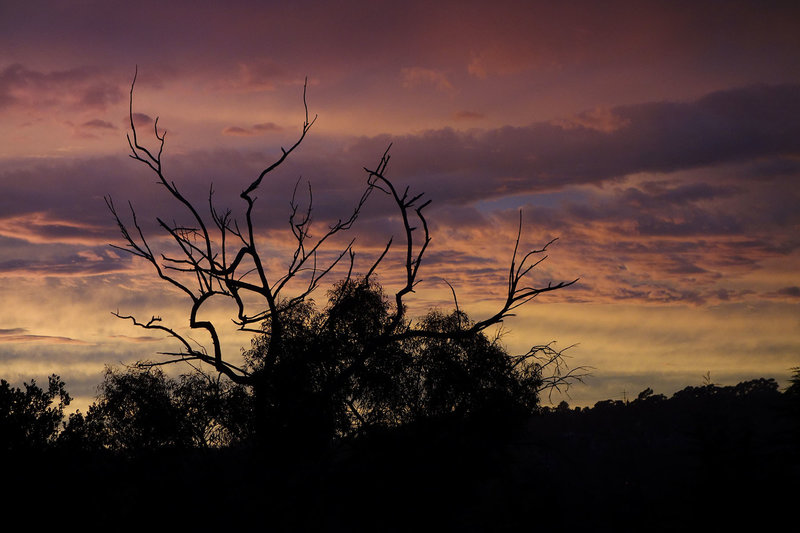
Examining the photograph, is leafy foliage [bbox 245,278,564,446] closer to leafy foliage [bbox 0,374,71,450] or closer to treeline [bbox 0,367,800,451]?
treeline [bbox 0,367,800,451]

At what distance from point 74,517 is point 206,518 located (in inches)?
208

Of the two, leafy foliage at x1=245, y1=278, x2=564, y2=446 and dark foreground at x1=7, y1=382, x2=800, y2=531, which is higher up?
leafy foliage at x1=245, y1=278, x2=564, y2=446

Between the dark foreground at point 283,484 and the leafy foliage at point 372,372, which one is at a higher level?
the leafy foliage at point 372,372

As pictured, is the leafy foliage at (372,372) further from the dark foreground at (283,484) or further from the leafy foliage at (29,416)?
the leafy foliage at (29,416)

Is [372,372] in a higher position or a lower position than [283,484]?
higher

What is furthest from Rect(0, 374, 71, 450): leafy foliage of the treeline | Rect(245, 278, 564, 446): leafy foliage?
Rect(245, 278, 564, 446): leafy foliage

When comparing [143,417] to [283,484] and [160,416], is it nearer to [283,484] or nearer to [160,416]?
[160,416]

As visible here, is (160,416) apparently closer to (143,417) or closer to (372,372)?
(143,417)

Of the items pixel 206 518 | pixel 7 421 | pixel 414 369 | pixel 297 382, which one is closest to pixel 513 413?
pixel 414 369

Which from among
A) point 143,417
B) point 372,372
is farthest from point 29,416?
point 372,372

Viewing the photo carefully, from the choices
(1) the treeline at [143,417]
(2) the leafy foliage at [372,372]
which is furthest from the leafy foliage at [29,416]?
(2) the leafy foliage at [372,372]

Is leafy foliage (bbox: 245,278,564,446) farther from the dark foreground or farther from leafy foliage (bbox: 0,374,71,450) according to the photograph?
leafy foliage (bbox: 0,374,71,450)

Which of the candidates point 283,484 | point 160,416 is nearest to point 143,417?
point 160,416

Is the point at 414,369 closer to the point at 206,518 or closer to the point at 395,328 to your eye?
the point at 395,328
